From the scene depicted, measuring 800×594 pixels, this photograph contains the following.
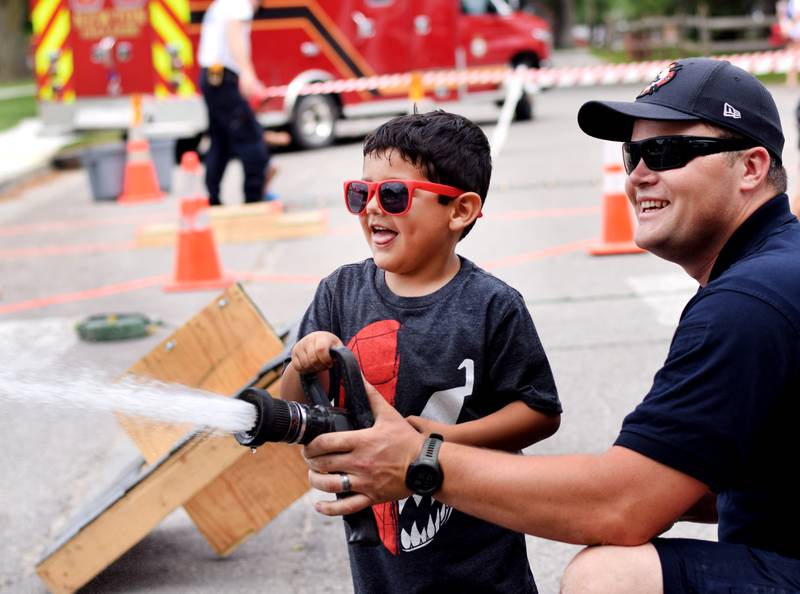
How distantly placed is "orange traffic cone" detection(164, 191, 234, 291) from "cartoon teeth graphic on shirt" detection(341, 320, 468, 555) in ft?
18.9

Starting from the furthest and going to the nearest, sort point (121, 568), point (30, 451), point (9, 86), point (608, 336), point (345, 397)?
point (9, 86)
point (608, 336)
point (30, 451)
point (121, 568)
point (345, 397)

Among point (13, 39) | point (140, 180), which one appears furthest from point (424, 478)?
point (13, 39)

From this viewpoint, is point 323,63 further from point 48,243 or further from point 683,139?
point 683,139

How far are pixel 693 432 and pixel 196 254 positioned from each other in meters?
6.53

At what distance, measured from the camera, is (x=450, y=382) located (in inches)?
102

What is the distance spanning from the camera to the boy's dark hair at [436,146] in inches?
104

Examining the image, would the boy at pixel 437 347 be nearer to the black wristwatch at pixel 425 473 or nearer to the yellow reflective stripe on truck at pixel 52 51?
the black wristwatch at pixel 425 473

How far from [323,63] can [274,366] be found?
1340 centimetres

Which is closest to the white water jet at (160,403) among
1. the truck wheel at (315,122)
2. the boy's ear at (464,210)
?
the boy's ear at (464,210)

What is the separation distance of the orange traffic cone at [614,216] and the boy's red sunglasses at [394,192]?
5961 millimetres

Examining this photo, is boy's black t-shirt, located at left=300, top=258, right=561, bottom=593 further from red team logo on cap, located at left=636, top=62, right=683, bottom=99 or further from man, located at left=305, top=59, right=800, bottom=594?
red team logo on cap, located at left=636, top=62, right=683, bottom=99

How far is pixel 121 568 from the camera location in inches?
162

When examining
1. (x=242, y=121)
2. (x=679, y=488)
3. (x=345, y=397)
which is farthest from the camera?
(x=242, y=121)

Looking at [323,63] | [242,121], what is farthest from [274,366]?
[323,63]
